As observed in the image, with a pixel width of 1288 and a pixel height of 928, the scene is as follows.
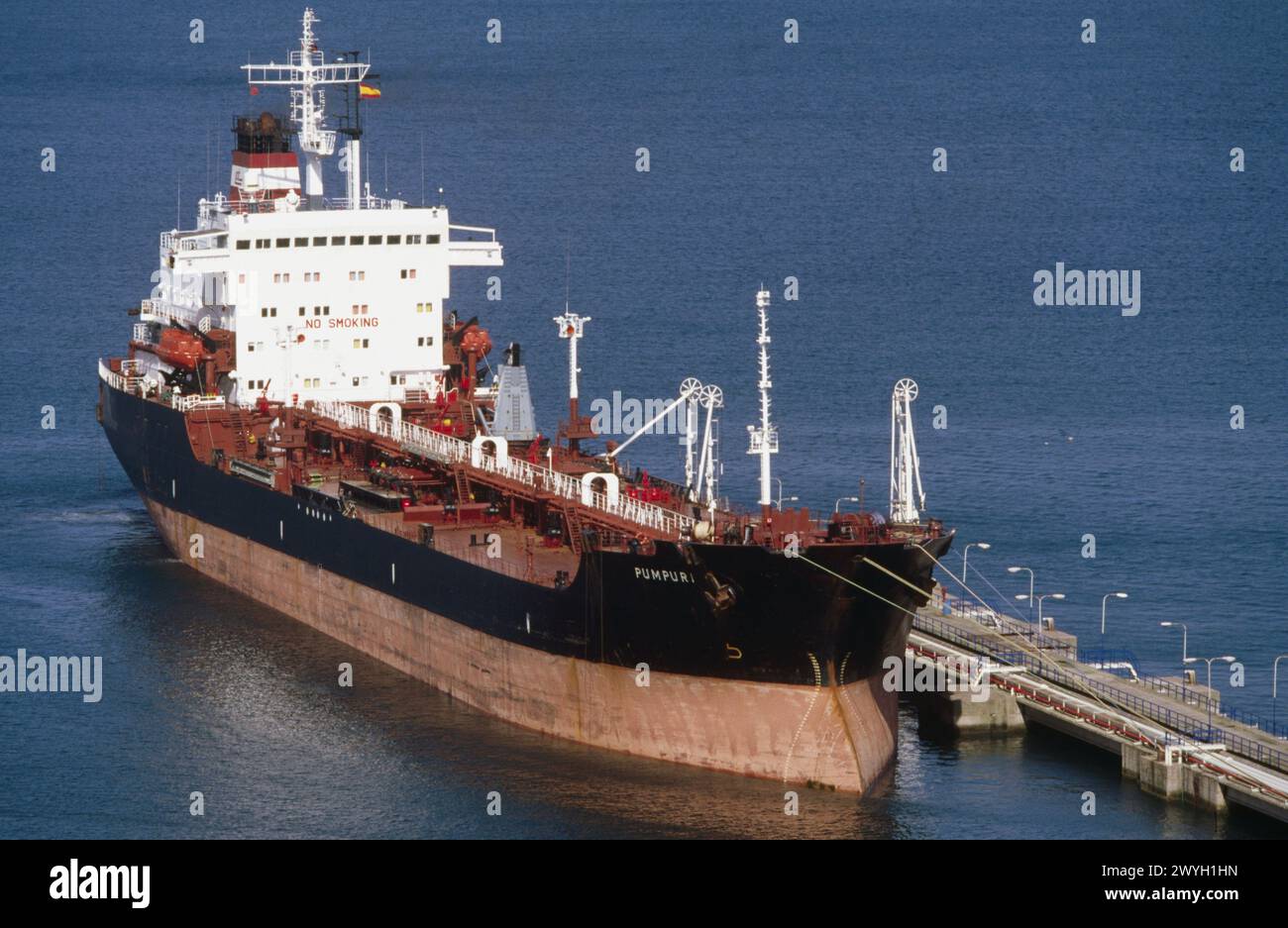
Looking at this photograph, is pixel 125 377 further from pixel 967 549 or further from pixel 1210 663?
pixel 1210 663

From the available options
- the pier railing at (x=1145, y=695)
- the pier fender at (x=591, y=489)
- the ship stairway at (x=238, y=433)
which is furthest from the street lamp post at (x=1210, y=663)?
the ship stairway at (x=238, y=433)

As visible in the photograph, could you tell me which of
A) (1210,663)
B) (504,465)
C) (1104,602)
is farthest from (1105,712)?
(504,465)

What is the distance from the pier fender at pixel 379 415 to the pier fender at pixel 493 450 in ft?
17.7

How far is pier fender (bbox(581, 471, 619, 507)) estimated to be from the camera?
6094 cm

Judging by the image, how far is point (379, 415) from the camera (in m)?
74.2

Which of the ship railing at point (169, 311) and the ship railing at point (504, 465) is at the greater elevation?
the ship railing at point (169, 311)

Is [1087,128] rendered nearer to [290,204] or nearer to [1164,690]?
[290,204]

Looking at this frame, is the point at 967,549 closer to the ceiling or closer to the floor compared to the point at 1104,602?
closer to the ceiling

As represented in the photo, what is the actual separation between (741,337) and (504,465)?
39.0 metres

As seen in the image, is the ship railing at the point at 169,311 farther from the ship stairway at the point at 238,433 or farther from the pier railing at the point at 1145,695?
the pier railing at the point at 1145,695

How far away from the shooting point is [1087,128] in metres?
158

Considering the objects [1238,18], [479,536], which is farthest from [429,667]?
[1238,18]

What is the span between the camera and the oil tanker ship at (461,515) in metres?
54.9

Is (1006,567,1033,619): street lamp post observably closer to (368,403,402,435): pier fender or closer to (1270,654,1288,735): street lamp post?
(1270,654,1288,735): street lamp post
